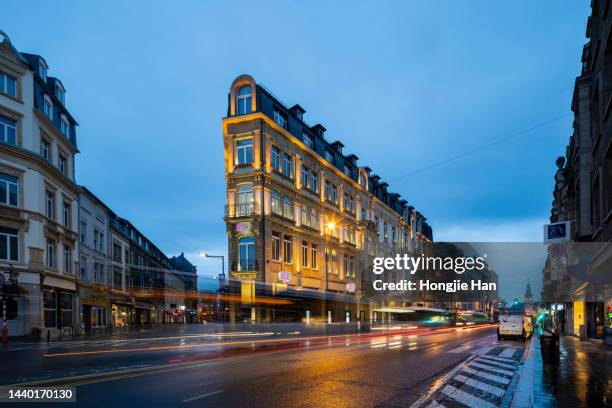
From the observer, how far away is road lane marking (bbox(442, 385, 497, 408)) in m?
9.54

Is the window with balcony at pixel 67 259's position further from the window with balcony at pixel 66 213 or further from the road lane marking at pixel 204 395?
the road lane marking at pixel 204 395

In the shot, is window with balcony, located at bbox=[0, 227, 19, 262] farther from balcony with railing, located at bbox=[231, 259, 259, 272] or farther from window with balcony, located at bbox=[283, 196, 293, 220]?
window with balcony, located at bbox=[283, 196, 293, 220]

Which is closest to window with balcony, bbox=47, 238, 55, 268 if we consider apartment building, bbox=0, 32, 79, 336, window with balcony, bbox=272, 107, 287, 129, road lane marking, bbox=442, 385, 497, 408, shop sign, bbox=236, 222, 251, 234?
apartment building, bbox=0, 32, 79, 336

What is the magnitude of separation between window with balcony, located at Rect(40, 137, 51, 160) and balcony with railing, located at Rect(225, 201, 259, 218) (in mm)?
14031

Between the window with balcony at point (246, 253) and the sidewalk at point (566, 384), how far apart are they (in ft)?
83.2

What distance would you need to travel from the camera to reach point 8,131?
33156 millimetres

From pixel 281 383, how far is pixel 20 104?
30657 mm

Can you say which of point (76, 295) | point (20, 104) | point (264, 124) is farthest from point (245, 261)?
point (20, 104)

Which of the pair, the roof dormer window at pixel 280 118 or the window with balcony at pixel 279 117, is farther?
the roof dormer window at pixel 280 118

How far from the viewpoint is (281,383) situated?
11.9 m

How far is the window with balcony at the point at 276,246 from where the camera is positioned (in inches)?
1641

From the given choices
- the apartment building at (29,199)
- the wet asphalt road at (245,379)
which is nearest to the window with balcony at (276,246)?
the apartment building at (29,199)

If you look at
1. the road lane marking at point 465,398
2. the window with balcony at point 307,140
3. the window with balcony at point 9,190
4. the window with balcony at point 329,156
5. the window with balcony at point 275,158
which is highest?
the window with balcony at point 307,140

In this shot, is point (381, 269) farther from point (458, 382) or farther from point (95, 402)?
point (95, 402)
